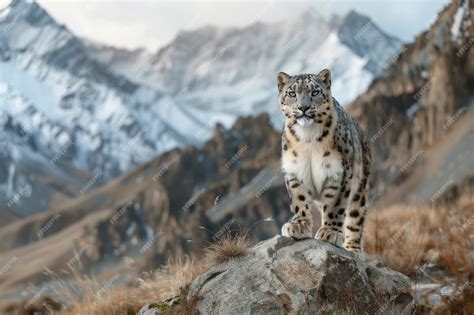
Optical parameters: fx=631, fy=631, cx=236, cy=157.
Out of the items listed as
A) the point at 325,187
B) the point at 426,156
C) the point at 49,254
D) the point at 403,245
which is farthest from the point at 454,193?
the point at 49,254

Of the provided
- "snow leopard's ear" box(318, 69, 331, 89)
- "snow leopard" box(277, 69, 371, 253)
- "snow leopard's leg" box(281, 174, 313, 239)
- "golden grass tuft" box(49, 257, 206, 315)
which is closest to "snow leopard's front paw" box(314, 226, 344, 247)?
"snow leopard" box(277, 69, 371, 253)

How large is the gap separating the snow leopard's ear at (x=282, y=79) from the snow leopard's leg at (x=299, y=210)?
4.17 feet

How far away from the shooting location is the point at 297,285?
764 centimetres

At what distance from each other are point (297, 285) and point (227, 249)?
3.84ft

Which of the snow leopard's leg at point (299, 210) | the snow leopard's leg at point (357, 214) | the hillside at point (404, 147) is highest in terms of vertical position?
the snow leopard's leg at point (299, 210)

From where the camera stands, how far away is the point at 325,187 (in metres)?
8.83

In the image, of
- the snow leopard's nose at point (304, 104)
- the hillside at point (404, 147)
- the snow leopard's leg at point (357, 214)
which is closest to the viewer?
the snow leopard's nose at point (304, 104)

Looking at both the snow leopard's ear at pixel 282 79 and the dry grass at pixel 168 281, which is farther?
the dry grass at pixel 168 281

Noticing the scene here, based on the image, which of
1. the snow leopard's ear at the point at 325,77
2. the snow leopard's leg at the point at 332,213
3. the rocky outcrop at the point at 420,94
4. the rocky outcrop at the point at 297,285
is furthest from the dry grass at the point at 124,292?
the rocky outcrop at the point at 420,94

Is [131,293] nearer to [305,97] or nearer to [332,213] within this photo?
[332,213]

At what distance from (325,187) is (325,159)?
410 millimetres

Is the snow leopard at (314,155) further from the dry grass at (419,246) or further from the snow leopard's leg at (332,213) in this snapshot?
the dry grass at (419,246)

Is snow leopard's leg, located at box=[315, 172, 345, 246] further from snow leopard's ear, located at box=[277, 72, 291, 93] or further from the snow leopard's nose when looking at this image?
snow leopard's ear, located at box=[277, 72, 291, 93]

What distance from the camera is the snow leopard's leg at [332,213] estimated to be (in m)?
8.74
